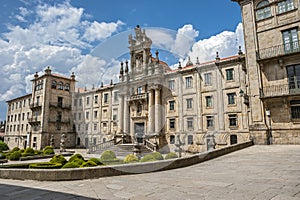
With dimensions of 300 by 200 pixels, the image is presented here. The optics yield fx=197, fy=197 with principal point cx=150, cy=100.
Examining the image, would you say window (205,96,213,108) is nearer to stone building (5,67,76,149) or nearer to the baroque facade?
the baroque facade

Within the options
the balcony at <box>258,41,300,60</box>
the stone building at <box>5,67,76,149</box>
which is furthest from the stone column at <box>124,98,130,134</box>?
the balcony at <box>258,41,300,60</box>

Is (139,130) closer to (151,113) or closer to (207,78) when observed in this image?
(151,113)

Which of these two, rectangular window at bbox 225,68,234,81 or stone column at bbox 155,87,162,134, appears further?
stone column at bbox 155,87,162,134

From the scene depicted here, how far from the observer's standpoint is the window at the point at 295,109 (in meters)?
15.9

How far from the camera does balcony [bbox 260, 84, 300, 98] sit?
52.9 feet

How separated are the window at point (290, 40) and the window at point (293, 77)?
145 centimetres

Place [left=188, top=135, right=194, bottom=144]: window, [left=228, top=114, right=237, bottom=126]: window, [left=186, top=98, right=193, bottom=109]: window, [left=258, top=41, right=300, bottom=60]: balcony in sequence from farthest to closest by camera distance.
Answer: [left=186, top=98, right=193, bottom=109]: window < [left=188, top=135, right=194, bottom=144]: window < [left=228, top=114, right=237, bottom=126]: window < [left=258, top=41, right=300, bottom=60]: balcony

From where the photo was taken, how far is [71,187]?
19.7ft

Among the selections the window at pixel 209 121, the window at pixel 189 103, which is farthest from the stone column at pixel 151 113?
the window at pixel 209 121

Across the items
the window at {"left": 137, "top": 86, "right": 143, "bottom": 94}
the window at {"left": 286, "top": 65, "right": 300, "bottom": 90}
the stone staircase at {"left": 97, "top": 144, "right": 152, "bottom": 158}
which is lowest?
the stone staircase at {"left": 97, "top": 144, "right": 152, "bottom": 158}

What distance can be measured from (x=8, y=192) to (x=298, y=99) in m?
19.4

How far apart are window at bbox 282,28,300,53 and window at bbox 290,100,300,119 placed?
170 inches

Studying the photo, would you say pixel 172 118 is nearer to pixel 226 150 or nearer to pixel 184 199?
pixel 226 150

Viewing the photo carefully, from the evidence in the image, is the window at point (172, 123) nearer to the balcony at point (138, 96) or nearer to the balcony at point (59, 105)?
the balcony at point (138, 96)
